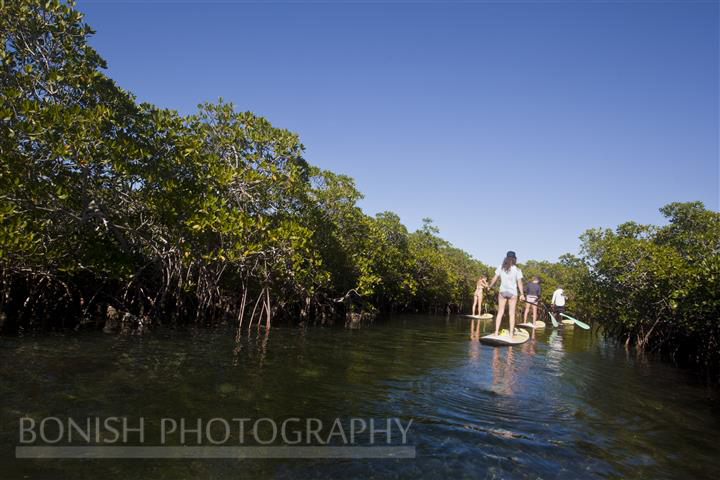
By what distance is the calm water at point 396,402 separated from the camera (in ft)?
11.1

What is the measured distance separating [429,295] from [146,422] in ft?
89.9

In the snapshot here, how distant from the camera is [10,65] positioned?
30.2ft

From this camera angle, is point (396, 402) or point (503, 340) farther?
point (503, 340)

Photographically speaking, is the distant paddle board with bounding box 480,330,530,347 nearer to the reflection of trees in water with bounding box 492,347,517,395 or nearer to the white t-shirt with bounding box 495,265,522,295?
the reflection of trees in water with bounding box 492,347,517,395

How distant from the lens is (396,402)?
520 cm

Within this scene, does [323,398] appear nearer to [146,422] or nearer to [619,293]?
[146,422]

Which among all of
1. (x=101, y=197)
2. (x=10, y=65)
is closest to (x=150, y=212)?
(x=101, y=197)

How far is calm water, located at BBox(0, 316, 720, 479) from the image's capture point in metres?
3.39

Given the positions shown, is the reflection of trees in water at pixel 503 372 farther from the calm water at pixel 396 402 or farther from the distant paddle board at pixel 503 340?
the distant paddle board at pixel 503 340

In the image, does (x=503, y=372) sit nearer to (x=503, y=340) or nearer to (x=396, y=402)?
(x=396, y=402)

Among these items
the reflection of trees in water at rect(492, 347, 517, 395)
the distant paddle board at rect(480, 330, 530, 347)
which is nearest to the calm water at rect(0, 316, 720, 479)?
the reflection of trees in water at rect(492, 347, 517, 395)

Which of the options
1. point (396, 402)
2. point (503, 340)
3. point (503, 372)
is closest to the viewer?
point (396, 402)

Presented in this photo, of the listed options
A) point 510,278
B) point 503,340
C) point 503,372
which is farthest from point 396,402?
point 503,340

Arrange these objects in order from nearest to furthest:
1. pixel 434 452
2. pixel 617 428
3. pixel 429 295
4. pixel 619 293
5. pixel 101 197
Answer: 1. pixel 434 452
2. pixel 617 428
3. pixel 101 197
4. pixel 619 293
5. pixel 429 295
